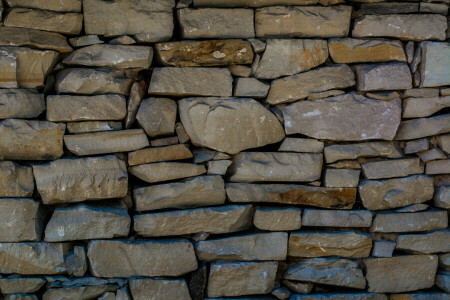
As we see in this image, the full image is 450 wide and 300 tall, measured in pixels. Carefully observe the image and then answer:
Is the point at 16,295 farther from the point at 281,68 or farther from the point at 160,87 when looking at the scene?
the point at 281,68

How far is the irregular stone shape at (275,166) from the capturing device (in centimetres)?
264

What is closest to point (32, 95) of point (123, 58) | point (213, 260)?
point (123, 58)

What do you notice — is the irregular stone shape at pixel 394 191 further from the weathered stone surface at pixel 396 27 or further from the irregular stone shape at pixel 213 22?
the irregular stone shape at pixel 213 22

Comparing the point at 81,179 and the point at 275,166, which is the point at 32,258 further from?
the point at 275,166

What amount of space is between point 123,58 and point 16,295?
1.51 metres

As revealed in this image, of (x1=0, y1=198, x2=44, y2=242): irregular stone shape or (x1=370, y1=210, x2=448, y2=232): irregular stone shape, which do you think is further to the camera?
(x1=370, y1=210, x2=448, y2=232): irregular stone shape

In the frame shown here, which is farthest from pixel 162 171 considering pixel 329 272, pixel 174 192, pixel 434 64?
pixel 434 64

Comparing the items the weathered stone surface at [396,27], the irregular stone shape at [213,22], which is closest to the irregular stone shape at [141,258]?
the irregular stone shape at [213,22]

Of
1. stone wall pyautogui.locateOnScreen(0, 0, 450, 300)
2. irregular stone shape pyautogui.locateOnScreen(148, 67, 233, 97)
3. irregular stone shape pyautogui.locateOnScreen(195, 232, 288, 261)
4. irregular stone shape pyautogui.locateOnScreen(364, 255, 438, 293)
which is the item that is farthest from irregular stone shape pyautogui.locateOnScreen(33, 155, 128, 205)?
irregular stone shape pyautogui.locateOnScreen(364, 255, 438, 293)

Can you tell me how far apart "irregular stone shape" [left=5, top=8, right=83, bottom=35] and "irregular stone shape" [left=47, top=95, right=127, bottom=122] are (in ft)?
1.32

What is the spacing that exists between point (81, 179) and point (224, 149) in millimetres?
859

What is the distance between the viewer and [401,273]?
108 inches

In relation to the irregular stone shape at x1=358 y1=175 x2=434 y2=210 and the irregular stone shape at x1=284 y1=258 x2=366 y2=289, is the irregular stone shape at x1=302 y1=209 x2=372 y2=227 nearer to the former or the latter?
the irregular stone shape at x1=358 y1=175 x2=434 y2=210

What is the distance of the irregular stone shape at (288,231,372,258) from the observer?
2680 mm
